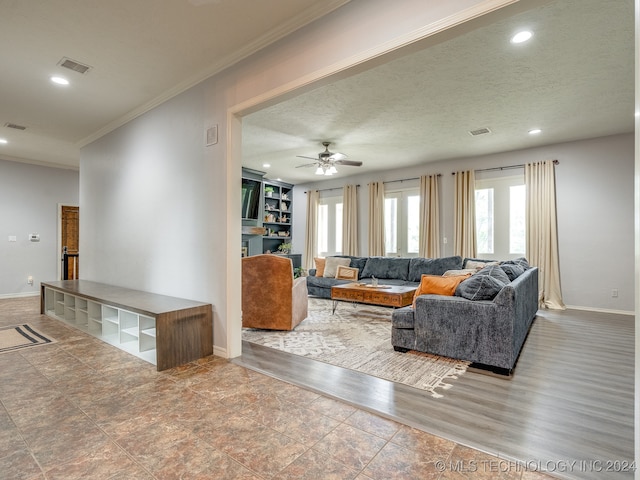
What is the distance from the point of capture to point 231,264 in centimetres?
312

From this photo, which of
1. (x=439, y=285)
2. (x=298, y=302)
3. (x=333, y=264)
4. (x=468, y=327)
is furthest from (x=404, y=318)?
(x=333, y=264)

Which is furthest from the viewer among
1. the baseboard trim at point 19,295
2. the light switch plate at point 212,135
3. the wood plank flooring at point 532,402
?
the baseboard trim at point 19,295

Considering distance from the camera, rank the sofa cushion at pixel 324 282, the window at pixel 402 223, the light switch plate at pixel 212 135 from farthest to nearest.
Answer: the window at pixel 402 223, the sofa cushion at pixel 324 282, the light switch plate at pixel 212 135

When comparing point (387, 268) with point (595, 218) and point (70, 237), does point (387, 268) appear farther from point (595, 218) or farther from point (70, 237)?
point (70, 237)

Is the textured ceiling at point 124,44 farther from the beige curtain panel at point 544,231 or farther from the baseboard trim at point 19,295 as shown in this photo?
the beige curtain panel at point 544,231

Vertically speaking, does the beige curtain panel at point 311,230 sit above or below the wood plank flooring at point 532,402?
above

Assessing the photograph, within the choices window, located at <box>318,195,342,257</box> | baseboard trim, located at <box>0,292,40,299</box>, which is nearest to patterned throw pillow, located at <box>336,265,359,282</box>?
window, located at <box>318,195,342,257</box>

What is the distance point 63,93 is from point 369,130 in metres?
4.03

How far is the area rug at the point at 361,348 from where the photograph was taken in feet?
9.04

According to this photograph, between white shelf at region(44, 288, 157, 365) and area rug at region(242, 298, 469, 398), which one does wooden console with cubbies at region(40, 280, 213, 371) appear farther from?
area rug at region(242, 298, 469, 398)

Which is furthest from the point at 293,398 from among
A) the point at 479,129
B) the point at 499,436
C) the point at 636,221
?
the point at 479,129

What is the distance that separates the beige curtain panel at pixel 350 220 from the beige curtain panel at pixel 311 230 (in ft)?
3.06

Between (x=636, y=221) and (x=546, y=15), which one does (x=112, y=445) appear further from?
(x=546, y=15)

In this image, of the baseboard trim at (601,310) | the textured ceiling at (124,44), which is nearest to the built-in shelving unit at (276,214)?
the textured ceiling at (124,44)
